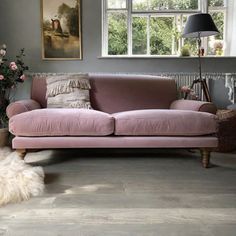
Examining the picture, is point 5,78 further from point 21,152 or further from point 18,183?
point 18,183

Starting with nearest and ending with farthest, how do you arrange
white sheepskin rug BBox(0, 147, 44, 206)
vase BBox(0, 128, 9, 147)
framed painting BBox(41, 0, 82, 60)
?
1. white sheepskin rug BBox(0, 147, 44, 206)
2. vase BBox(0, 128, 9, 147)
3. framed painting BBox(41, 0, 82, 60)

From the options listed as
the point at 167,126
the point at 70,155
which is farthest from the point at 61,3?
the point at 167,126

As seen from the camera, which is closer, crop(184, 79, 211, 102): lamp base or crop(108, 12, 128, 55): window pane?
crop(184, 79, 211, 102): lamp base

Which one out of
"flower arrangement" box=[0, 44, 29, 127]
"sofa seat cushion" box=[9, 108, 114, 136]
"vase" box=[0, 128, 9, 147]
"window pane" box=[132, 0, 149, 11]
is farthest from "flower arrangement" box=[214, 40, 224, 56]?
"vase" box=[0, 128, 9, 147]

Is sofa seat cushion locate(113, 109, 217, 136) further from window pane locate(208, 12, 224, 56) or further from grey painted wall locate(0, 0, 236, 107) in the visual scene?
window pane locate(208, 12, 224, 56)

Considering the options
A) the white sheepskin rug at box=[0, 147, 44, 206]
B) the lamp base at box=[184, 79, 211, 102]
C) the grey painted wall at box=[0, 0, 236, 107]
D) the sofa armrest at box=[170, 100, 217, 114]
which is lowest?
the white sheepskin rug at box=[0, 147, 44, 206]

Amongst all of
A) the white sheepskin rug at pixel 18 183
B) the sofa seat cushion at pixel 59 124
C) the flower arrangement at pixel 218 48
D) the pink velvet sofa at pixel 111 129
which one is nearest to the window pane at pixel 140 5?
the flower arrangement at pixel 218 48

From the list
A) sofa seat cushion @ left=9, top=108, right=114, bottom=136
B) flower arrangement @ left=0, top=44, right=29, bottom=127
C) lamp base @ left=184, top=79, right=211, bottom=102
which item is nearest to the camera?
sofa seat cushion @ left=9, top=108, right=114, bottom=136

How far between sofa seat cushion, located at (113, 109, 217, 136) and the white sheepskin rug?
0.82m

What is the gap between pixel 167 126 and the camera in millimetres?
2732

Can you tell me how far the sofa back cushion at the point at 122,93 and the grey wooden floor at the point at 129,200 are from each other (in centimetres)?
69

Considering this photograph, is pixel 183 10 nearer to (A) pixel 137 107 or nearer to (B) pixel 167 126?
(A) pixel 137 107

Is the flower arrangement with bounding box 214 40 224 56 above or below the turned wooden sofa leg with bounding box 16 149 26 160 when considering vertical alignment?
above

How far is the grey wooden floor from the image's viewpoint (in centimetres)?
163
